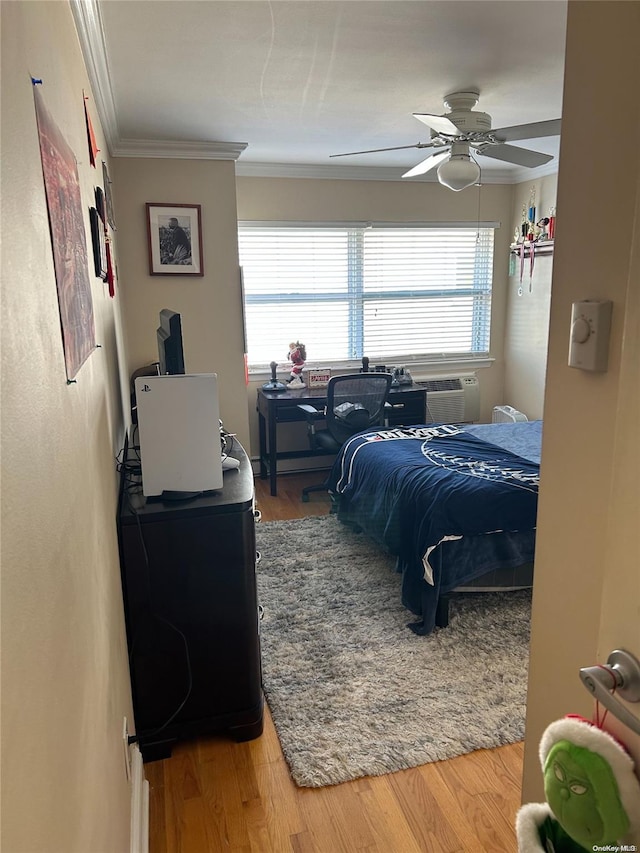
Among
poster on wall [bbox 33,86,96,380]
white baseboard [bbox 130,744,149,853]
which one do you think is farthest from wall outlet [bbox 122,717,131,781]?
poster on wall [bbox 33,86,96,380]

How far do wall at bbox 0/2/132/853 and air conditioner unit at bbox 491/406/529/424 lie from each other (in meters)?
4.48

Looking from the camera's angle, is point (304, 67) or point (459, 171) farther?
point (459, 171)

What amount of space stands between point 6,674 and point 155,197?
3.71 metres

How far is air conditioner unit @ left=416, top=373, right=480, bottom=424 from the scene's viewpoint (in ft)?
17.4

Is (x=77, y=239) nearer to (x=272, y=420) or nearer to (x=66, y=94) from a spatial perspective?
(x=66, y=94)

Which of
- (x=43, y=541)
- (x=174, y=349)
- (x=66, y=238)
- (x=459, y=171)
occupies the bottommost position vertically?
(x=43, y=541)

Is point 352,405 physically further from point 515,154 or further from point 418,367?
point 515,154

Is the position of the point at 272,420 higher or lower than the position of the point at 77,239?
lower

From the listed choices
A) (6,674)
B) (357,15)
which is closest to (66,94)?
(357,15)

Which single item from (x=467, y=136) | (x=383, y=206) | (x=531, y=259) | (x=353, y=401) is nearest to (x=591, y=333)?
(x=467, y=136)

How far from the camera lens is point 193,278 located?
12.9 feet

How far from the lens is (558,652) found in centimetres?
136

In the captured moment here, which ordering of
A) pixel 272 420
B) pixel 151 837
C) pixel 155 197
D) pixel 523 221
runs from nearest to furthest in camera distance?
pixel 151 837 → pixel 155 197 → pixel 272 420 → pixel 523 221

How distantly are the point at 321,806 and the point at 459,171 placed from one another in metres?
2.64
